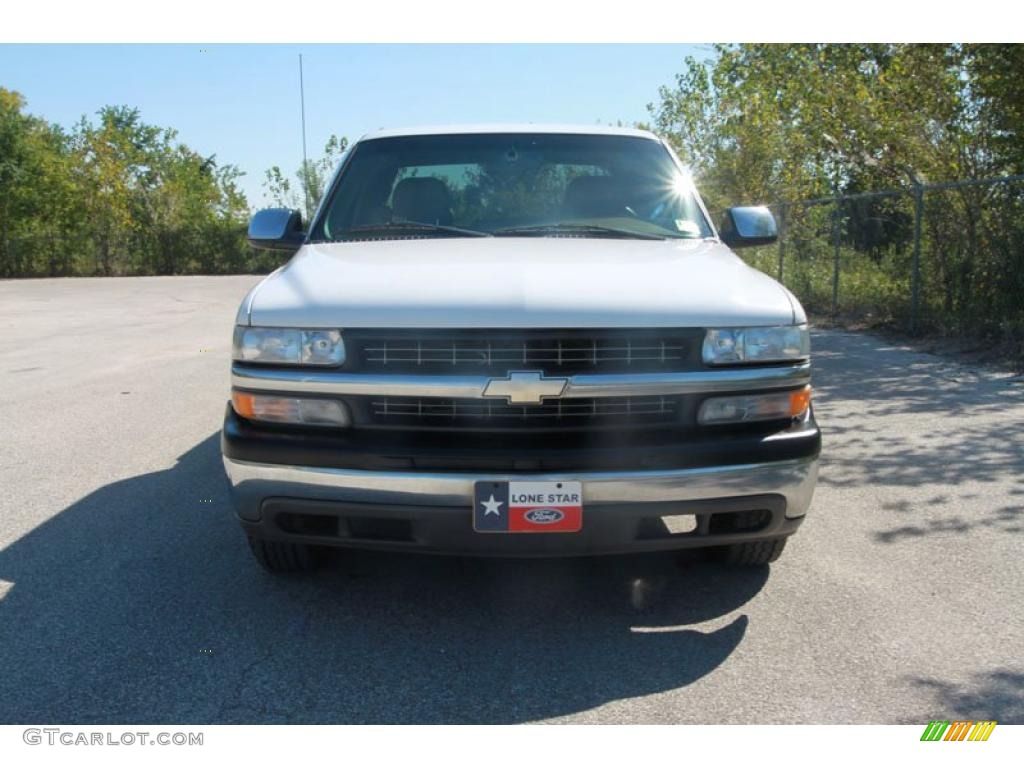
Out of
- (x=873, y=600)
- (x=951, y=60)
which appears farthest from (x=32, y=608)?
(x=951, y=60)

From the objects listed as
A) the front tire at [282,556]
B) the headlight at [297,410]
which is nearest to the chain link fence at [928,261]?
the front tire at [282,556]

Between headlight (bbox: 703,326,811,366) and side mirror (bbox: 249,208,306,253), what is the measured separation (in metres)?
2.34

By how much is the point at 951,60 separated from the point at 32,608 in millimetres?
12616

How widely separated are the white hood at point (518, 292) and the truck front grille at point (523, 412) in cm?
26

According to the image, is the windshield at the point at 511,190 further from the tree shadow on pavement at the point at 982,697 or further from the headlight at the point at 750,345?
the tree shadow on pavement at the point at 982,697

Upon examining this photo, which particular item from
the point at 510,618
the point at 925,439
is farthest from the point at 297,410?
the point at 925,439

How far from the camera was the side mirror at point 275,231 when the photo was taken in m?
4.91

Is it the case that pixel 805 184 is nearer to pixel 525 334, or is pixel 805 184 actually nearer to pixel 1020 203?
pixel 1020 203

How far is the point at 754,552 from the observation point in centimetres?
402

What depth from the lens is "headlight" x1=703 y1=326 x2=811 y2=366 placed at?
11.2 ft

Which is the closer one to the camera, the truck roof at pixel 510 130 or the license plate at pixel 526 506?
the license plate at pixel 526 506

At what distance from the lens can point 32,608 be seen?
379 centimetres

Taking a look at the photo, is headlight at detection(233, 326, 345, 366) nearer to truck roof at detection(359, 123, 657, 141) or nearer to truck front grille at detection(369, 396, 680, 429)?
truck front grille at detection(369, 396, 680, 429)

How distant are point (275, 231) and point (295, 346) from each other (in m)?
1.67
